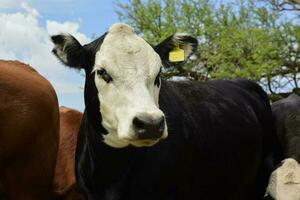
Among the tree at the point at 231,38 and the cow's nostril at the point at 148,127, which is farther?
the tree at the point at 231,38

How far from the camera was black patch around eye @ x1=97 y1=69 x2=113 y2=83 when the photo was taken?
4.13m

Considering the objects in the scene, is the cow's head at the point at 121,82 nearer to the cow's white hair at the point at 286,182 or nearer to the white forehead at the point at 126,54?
the white forehead at the point at 126,54

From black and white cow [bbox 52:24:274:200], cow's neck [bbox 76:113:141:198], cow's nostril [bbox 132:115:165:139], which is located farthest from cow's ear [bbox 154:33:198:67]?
cow's nostril [bbox 132:115:165:139]

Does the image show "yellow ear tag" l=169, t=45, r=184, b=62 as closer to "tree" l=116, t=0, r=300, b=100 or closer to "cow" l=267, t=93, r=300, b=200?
"cow" l=267, t=93, r=300, b=200

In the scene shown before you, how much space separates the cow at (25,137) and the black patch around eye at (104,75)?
1.98 metres

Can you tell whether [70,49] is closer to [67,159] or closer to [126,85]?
[126,85]

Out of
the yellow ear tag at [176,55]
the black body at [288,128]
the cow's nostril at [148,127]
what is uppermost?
the yellow ear tag at [176,55]

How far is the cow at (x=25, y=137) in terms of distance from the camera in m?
5.86

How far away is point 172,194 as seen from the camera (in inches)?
172

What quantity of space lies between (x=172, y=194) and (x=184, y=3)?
23215 millimetres

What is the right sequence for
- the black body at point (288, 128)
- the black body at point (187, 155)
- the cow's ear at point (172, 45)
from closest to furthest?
the black body at point (187, 155) < the cow's ear at point (172, 45) < the black body at point (288, 128)

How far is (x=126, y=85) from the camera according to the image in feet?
13.1

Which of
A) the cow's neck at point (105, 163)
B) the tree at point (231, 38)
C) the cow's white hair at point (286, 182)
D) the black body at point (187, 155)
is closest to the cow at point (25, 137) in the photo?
the black body at point (187, 155)

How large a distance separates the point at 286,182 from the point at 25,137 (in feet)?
9.37
